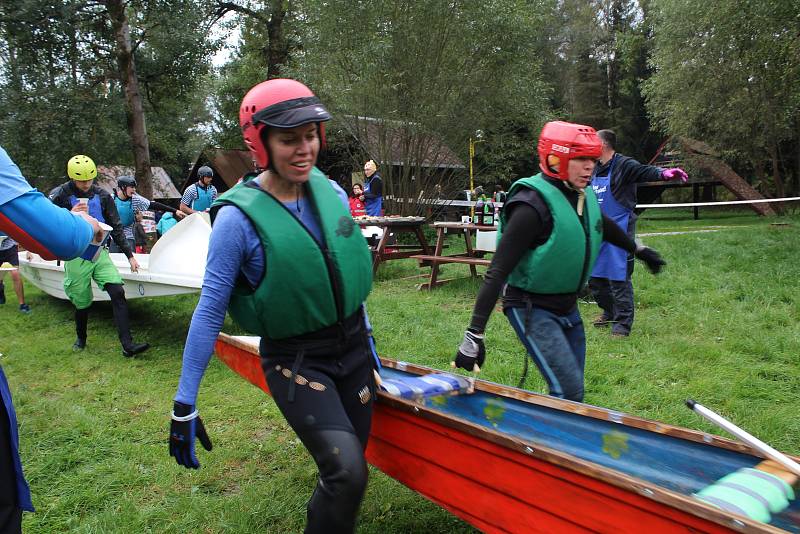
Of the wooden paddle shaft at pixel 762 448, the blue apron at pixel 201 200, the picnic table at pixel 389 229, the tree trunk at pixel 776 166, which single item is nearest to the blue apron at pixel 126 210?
the blue apron at pixel 201 200

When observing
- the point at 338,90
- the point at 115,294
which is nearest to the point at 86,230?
the point at 115,294

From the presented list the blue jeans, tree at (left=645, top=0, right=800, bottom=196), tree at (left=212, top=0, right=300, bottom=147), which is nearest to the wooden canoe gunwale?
the blue jeans

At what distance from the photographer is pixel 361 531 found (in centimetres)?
284

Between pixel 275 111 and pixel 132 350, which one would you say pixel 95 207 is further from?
pixel 275 111

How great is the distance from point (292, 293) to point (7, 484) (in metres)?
0.98

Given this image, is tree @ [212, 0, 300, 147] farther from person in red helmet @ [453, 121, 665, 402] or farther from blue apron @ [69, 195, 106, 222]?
person in red helmet @ [453, 121, 665, 402]

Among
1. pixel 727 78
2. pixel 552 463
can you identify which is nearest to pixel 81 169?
pixel 552 463

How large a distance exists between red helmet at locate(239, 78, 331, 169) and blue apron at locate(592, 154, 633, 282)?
4283mm

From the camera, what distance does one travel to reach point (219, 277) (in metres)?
1.95

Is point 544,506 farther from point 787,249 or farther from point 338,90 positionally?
point 338,90

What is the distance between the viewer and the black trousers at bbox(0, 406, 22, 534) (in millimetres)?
1717

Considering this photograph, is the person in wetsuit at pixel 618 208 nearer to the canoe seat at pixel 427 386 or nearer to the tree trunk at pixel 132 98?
the canoe seat at pixel 427 386

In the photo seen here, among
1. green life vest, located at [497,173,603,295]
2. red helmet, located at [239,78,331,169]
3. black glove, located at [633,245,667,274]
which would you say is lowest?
black glove, located at [633,245,667,274]

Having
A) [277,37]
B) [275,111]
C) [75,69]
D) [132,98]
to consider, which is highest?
[277,37]
